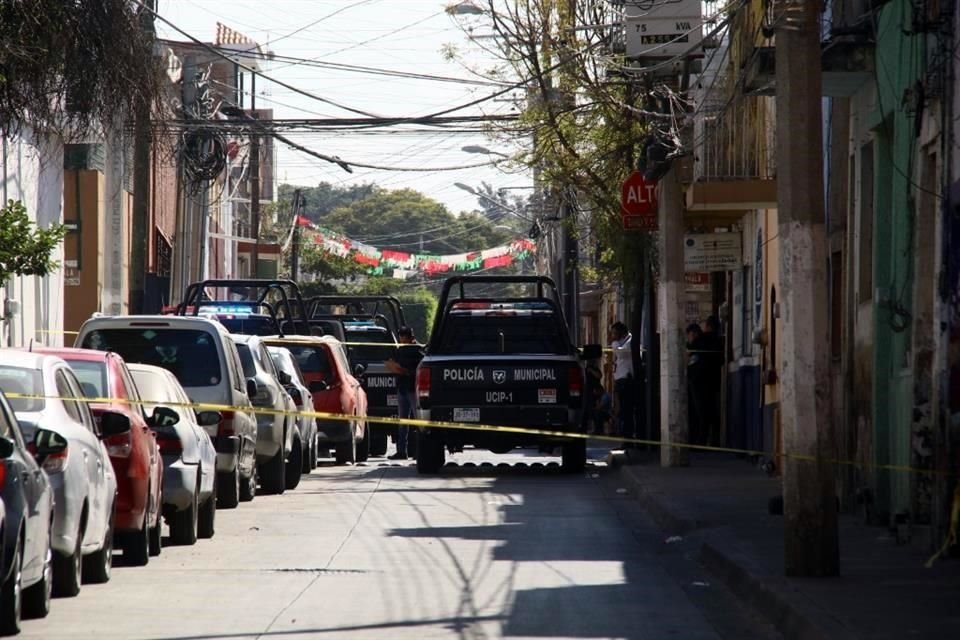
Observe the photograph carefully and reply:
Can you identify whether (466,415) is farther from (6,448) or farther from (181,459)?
(6,448)

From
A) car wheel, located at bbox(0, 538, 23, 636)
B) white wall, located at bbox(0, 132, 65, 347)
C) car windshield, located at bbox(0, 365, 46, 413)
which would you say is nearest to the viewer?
car wheel, located at bbox(0, 538, 23, 636)

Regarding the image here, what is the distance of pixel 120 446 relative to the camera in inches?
487

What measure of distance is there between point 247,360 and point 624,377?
36.9 ft

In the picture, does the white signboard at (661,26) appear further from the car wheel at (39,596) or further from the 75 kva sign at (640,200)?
the car wheel at (39,596)

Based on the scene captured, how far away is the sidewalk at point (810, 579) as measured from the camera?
9.27 meters

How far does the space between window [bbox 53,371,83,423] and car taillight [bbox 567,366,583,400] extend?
12.3 meters

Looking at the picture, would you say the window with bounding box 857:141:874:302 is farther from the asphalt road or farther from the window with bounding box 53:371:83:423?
the window with bounding box 53:371:83:423

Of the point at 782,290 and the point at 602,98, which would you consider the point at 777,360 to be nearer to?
the point at 602,98

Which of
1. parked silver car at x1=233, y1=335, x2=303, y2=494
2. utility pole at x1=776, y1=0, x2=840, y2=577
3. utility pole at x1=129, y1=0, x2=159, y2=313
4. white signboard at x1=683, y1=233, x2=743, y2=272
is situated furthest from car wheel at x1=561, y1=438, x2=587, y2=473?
utility pole at x1=776, y1=0, x2=840, y2=577

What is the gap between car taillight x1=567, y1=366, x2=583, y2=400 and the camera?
23.3 metres

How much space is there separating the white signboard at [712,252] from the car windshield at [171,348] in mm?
11275

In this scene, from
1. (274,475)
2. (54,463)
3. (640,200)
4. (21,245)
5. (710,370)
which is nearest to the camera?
(54,463)

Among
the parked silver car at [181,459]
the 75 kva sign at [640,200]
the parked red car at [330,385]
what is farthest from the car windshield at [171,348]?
the 75 kva sign at [640,200]

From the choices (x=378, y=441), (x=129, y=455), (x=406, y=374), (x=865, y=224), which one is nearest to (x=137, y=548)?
(x=129, y=455)
